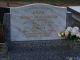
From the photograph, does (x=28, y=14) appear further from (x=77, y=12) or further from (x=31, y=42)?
(x=77, y=12)

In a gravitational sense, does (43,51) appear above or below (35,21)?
below

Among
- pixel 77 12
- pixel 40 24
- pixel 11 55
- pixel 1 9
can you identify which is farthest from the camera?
pixel 1 9

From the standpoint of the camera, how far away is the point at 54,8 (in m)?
4.27

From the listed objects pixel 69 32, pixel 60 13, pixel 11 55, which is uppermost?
pixel 60 13

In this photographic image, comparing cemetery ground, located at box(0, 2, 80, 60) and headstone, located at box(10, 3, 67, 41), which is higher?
Answer: headstone, located at box(10, 3, 67, 41)

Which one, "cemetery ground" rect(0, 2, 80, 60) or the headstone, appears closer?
"cemetery ground" rect(0, 2, 80, 60)

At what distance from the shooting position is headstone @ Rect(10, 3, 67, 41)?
165 inches

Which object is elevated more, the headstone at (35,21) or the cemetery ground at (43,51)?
the headstone at (35,21)

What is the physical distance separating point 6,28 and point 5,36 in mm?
118

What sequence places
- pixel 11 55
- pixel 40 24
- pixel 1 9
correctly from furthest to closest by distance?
pixel 1 9
pixel 40 24
pixel 11 55

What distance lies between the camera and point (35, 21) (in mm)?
4238

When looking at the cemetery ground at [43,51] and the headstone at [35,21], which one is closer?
the cemetery ground at [43,51]

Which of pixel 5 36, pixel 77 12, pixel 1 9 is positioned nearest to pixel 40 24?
pixel 5 36

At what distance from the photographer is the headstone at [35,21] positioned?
4.20 metres
